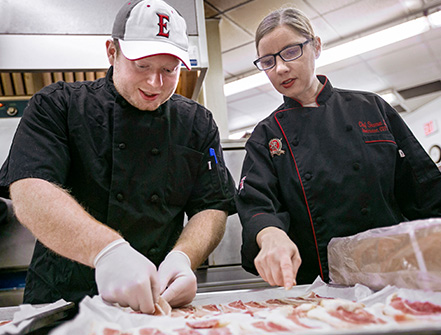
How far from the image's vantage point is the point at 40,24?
2.21 m

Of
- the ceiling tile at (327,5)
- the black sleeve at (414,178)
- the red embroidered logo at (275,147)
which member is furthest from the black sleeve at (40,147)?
the ceiling tile at (327,5)

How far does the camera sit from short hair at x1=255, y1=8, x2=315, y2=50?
4.83 feet

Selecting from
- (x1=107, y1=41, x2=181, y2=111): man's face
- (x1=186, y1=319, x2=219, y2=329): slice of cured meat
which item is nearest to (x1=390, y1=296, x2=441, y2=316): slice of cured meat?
(x1=186, y1=319, x2=219, y2=329): slice of cured meat

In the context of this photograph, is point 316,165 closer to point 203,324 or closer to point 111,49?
point 203,324

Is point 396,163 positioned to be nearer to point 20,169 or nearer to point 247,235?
point 247,235

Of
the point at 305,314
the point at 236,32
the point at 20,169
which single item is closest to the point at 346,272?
the point at 305,314

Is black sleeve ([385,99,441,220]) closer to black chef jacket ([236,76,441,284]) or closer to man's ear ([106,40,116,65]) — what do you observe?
black chef jacket ([236,76,441,284])

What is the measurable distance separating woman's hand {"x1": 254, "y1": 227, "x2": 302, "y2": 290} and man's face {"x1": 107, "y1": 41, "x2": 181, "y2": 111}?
624mm

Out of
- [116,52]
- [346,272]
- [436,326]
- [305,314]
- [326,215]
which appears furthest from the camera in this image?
[116,52]

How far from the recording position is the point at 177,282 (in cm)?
111

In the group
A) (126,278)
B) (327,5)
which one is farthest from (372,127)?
(327,5)

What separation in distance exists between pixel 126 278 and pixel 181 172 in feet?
1.95

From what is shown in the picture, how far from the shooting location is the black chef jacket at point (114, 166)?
132cm

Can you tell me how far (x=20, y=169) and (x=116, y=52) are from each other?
0.54 metres
